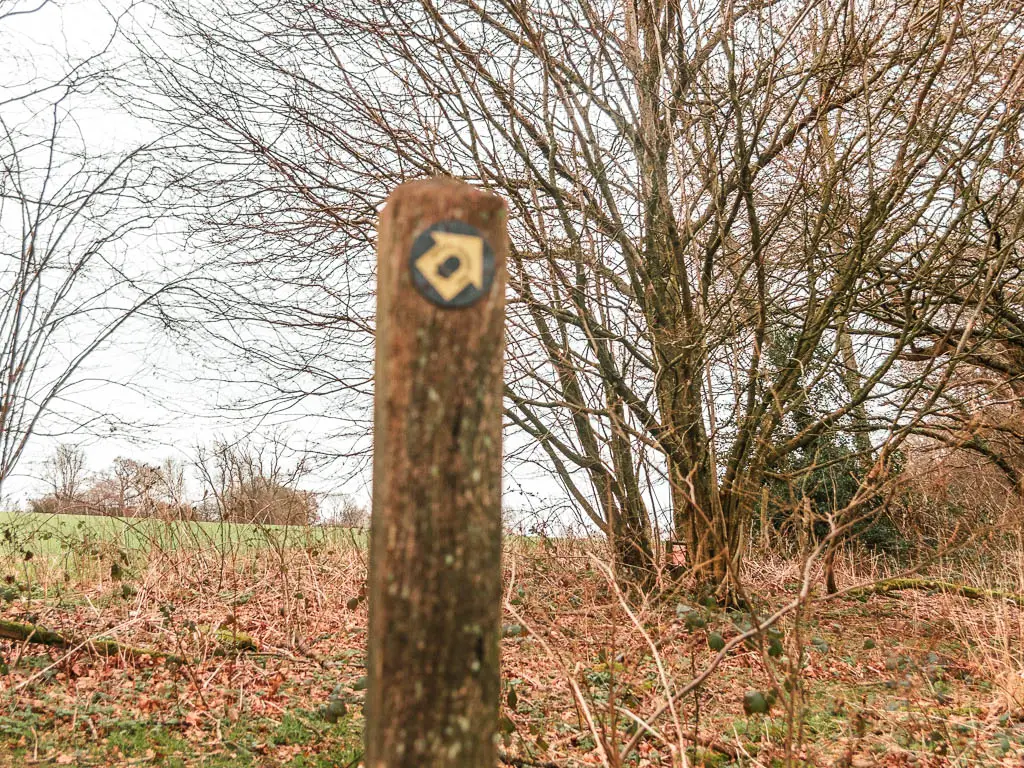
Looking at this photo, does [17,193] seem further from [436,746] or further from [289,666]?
[436,746]

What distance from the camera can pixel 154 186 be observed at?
23.2 ft

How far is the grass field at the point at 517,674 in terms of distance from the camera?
3.80 m

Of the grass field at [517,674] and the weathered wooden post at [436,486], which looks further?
the grass field at [517,674]

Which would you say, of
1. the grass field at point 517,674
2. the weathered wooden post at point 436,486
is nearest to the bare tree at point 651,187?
the grass field at point 517,674

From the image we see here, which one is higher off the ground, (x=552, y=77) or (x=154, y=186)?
(x=552, y=77)

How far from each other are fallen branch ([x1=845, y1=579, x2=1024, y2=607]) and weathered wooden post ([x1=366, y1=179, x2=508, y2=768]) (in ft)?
21.1

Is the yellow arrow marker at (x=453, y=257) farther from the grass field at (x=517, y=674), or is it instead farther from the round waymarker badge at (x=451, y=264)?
the grass field at (x=517, y=674)

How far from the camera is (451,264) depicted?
1620 millimetres

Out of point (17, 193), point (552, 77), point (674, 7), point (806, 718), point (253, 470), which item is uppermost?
point (674, 7)

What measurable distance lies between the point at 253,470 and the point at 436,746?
5.75 m

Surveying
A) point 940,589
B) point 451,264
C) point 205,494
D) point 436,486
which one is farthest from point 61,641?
point 940,589

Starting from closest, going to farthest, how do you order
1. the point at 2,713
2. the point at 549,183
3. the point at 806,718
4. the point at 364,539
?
the point at 2,713, the point at 806,718, the point at 549,183, the point at 364,539

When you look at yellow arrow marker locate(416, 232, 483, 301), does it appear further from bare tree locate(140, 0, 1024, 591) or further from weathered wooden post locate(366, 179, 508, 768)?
bare tree locate(140, 0, 1024, 591)

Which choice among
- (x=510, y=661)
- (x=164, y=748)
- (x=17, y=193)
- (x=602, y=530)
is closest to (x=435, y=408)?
(x=164, y=748)
